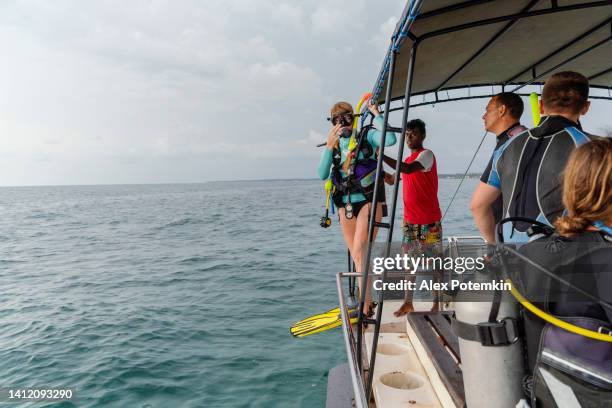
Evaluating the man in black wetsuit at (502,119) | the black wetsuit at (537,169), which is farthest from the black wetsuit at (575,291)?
the man in black wetsuit at (502,119)

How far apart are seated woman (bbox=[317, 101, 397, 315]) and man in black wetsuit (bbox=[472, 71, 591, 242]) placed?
4.75ft

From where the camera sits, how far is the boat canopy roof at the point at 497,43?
8.47 feet

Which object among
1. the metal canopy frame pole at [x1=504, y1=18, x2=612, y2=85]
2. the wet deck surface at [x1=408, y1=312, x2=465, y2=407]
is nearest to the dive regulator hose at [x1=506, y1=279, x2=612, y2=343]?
the wet deck surface at [x1=408, y1=312, x2=465, y2=407]

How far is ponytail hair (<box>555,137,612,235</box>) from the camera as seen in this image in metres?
1.42

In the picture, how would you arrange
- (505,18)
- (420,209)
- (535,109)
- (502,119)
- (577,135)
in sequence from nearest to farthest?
(577,135) < (505,18) < (502,119) < (420,209) < (535,109)

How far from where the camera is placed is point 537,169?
85.8 inches

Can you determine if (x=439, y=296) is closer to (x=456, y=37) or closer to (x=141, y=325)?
(x=456, y=37)

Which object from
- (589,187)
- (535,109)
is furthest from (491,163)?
(535,109)

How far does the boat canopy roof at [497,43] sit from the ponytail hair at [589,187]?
1.21 meters

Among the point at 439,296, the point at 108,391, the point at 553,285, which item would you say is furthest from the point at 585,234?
the point at 108,391

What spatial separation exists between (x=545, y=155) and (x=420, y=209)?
7.97 feet

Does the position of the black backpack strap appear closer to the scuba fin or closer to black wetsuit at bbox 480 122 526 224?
black wetsuit at bbox 480 122 526 224

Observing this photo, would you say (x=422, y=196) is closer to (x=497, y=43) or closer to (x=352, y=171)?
(x=352, y=171)

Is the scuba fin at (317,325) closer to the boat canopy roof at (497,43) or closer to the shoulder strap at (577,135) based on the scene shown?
the boat canopy roof at (497,43)
